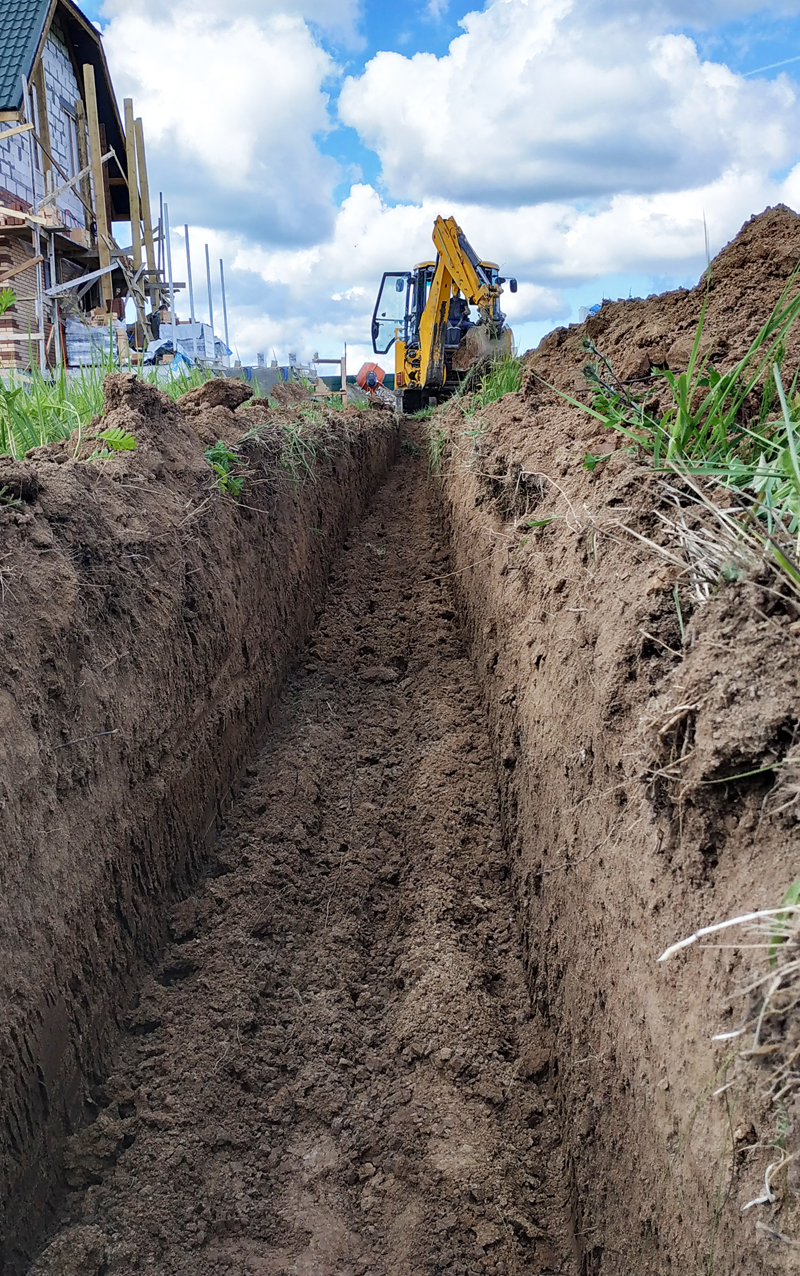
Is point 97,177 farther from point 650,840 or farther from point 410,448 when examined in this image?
point 650,840

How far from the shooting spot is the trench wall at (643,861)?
49.8 inches

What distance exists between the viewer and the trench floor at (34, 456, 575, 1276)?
74.5 inches

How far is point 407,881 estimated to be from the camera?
10.1 ft

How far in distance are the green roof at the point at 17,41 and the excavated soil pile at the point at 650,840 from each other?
1268 cm

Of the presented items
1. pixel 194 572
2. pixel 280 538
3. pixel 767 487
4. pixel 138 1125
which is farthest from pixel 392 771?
pixel 767 487

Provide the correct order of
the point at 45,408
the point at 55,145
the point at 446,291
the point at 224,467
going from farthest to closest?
the point at 55,145 → the point at 446,291 → the point at 224,467 → the point at 45,408

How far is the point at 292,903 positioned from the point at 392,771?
95 cm

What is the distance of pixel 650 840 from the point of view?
163 cm

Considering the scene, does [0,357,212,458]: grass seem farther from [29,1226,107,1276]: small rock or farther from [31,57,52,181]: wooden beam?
[31,57,52,181]: wooden beam

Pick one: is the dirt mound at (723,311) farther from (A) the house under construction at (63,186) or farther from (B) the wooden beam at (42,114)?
(B) the wooden beam at (42,114)

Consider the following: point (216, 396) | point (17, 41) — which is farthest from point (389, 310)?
point (216, 396)

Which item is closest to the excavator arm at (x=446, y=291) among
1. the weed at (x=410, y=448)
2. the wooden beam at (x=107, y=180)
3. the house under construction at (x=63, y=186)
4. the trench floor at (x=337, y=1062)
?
the weed at (x=410, y=448)

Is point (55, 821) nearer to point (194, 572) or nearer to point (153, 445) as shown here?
point (194, 572)

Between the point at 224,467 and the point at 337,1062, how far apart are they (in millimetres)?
2727
